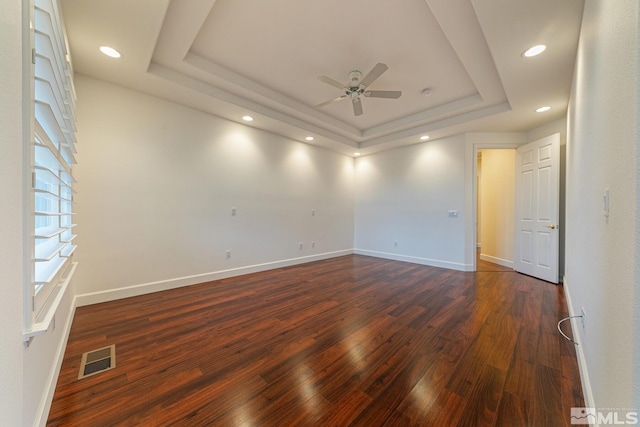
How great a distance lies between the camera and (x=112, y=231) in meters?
2.86

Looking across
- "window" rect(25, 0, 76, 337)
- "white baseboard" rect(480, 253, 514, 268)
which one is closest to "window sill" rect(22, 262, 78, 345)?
"window" rect(25, 0, 76, 337)

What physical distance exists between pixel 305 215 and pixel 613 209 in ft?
14.5

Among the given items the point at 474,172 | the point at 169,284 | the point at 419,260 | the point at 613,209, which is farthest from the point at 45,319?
the point at 474,172

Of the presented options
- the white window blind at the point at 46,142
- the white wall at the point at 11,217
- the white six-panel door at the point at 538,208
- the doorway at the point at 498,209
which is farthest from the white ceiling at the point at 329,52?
the white wall at the point at 11,217

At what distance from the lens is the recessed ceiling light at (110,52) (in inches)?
89.0

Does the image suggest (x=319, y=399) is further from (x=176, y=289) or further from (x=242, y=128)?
(x=242, y=128)

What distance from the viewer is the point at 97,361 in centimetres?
175

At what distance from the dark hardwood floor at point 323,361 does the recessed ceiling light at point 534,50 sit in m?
2.66

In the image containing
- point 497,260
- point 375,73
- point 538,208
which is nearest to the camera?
point 375,73

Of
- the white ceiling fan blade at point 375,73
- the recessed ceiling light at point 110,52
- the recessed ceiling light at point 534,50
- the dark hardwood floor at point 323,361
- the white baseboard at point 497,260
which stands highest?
the recessed ceiling light at point 110,52

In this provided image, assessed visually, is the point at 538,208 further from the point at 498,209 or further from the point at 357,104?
the point at 357,104

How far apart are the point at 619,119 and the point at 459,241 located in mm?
3907

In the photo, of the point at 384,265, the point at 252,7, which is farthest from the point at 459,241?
the point at 252,7

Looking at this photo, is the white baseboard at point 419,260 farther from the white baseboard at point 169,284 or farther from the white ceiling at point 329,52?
the white ceiling at point 329,52
